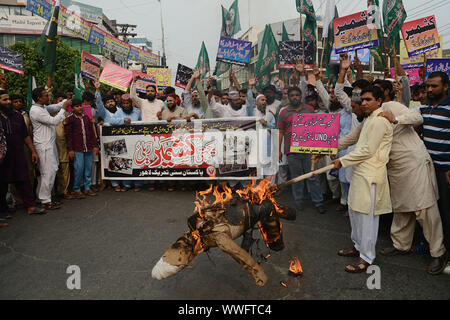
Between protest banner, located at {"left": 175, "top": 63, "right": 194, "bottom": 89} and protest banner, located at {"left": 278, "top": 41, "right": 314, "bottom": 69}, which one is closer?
protest banner, located at {"left": 278, "top": 41, "right": 314, "bottom": 69}

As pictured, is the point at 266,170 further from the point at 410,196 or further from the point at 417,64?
the point at 417,64

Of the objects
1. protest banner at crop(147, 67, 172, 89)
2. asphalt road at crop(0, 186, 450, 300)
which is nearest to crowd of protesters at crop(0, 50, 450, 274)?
asphalt road at crop(0, 186, 450, 300)

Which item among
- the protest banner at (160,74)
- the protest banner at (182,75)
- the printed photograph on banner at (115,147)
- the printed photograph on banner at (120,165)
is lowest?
the printed photograph on banner at (120,165)

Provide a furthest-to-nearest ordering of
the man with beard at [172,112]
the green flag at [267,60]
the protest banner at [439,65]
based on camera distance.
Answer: the green flag at [267,60] < the man with beard at [172,112] < the protest banner at [439,65]

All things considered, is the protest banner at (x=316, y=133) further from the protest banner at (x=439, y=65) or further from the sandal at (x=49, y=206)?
the sandal at (x=49, y=206)

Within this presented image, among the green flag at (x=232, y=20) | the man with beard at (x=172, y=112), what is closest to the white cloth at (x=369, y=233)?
the man with beard at (x=172, y=112)

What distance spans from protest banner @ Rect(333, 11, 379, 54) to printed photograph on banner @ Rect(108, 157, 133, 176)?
5256 mm

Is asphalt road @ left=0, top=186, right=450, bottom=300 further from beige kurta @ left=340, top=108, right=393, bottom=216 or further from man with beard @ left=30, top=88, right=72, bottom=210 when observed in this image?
beige kurta @ left=340, top=108, right=393, bottom=216

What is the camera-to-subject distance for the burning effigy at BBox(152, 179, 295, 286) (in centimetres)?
245

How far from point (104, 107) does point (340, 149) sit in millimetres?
5738

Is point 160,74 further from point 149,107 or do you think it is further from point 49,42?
point 49,42

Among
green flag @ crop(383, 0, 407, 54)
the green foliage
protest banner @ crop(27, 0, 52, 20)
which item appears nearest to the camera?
green flag @ crop(383, 0, 407, 54)

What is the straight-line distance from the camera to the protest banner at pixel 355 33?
16.8ft

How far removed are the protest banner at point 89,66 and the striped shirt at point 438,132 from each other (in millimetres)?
7414
